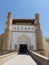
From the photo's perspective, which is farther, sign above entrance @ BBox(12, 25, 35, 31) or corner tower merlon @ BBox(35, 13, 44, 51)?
sign above entrance @ BBox(12, 25, 35, 31)

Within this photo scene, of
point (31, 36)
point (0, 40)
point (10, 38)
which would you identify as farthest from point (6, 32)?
point (31, 36)

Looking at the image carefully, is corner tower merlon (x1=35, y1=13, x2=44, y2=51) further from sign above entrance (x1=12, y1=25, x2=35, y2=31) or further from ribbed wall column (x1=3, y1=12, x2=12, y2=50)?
ribbed wall column (x1=3, y1=12, x2=12, y2=50)

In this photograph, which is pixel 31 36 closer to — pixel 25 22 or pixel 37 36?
pixel 37 36

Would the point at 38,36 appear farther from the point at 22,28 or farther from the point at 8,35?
the point at 8,35

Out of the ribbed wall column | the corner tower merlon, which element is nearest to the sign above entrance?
the ribbed wall column

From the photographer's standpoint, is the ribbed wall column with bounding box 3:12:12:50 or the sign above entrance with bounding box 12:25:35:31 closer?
the ribbed wall column with bounding box 3:12:12:50

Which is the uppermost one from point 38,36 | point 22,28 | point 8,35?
point 22,28

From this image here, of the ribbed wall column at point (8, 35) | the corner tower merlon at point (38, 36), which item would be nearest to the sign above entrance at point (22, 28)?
the ribbed wall column at point (8, 35)

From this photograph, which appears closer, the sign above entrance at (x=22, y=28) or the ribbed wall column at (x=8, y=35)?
the ribbed wall column at (x=8, y=35)

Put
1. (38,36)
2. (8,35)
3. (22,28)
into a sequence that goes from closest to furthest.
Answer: (8,35) → (38,36) → (22,28)

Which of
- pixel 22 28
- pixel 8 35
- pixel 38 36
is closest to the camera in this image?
pixel 8 35

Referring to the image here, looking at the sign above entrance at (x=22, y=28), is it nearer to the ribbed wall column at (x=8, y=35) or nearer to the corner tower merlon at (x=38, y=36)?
the ribbed wall column at (x=8, y=35)

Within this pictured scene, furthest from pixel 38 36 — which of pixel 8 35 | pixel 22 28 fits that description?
pixel 8 35

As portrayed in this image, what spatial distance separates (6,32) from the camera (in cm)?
2048
